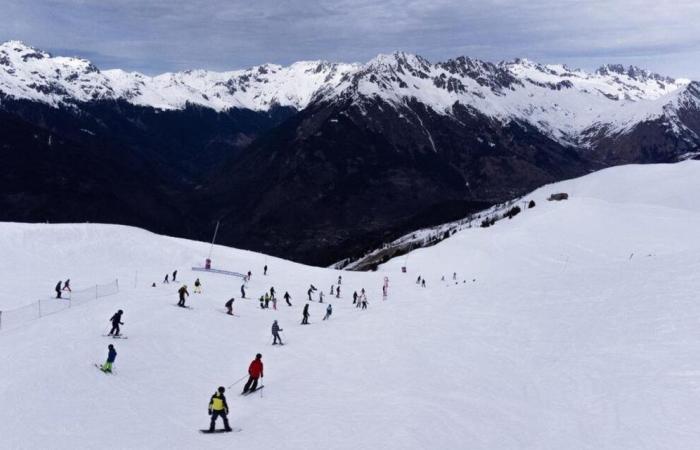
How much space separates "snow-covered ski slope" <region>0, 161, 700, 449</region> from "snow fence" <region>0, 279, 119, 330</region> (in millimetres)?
2581

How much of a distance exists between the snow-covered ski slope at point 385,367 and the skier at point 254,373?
79 centimetres

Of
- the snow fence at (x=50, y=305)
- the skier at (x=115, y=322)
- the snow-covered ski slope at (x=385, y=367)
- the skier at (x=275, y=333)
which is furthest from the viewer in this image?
the snow fence at (x=50, y=305)

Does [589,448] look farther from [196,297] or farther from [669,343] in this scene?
[196,297]

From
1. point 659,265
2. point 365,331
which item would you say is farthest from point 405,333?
point 659,265

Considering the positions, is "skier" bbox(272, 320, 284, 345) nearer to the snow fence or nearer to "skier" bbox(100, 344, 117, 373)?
"skier" bbox(100, 344, 117, 373)

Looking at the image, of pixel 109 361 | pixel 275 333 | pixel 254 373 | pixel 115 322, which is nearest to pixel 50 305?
pixel 115 322

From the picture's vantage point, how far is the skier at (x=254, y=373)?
30016 millimetres

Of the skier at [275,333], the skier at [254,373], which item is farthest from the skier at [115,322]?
the skier at [254,373]

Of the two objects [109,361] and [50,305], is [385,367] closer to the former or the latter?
[109,361]

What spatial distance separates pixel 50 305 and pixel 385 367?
3126 centimetres

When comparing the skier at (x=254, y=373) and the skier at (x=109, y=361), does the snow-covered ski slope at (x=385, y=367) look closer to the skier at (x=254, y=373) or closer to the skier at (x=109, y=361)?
the skier at (x=109, y=361)

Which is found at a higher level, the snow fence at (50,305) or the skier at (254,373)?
the snow fence at (50,305)

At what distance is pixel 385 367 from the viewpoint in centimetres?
3447

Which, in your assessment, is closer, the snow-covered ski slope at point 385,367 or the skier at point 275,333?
the snow-covered ski slope at point 385,367
